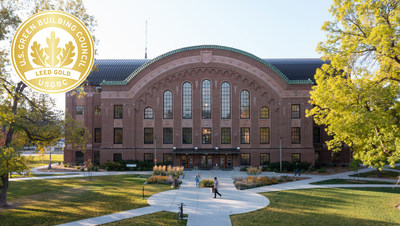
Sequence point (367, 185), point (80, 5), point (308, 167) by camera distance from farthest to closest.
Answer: point (308, 167) < point (367, 185) < point (80, 5)

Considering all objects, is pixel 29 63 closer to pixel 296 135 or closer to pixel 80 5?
pixel 80 5

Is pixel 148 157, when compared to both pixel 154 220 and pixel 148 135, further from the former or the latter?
pixel 154 220

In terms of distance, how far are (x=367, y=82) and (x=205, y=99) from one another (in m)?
27.9

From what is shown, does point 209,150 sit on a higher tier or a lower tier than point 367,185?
higher

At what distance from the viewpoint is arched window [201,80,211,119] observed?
43781 millimetres

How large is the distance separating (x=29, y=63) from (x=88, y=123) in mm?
35031

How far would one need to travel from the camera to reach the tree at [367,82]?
16172 mm

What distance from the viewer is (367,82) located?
17641mm

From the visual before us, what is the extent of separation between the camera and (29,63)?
14680mm

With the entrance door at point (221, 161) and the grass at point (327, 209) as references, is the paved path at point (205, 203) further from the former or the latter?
the entrance door at point (221, 161)

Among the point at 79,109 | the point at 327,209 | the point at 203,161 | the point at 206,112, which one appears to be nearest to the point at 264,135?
the point at 206,112

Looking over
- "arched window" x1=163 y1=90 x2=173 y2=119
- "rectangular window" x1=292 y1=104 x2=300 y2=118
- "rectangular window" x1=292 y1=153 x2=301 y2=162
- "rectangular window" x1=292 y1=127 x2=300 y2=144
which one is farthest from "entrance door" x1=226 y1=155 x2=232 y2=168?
"rectangular window" x1=292 y1=104 x2=300 y2=118

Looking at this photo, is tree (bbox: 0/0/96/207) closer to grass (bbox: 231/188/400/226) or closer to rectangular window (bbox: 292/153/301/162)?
grass (bbox: 231/188/400/226)

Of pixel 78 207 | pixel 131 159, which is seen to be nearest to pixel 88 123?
pixel 131 159
